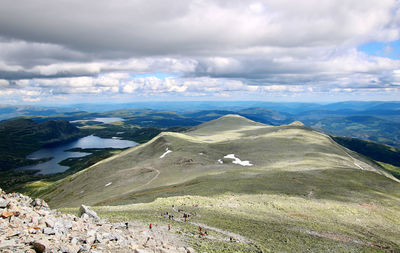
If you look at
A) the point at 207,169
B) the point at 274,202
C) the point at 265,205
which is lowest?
the point at 207,169

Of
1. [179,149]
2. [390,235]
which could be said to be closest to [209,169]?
[179,149]

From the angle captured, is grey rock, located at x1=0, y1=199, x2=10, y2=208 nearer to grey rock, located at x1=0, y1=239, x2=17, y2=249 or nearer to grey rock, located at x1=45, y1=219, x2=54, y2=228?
grey rock, located at x1=45, y1=219, x2=54, y2=228

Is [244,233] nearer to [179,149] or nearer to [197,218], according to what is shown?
[197,218]

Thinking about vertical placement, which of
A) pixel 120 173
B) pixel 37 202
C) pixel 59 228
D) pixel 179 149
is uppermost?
pixel 59 228

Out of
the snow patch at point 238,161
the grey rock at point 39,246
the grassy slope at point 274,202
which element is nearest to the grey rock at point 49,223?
the grey rock at point 39,246

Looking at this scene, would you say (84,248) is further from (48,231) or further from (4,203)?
(4,203)

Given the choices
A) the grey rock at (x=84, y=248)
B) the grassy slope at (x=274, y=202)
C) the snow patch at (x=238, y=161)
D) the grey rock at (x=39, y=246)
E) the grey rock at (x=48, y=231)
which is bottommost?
the snow patch at (x=238, y=161)

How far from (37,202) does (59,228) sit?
12.2m

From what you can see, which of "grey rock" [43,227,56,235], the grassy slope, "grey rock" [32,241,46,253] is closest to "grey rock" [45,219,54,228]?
"grey rock" [43,227,56,235]

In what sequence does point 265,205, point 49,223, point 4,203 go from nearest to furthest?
1. point 49,223
2. point 4,203
3. point 265,205

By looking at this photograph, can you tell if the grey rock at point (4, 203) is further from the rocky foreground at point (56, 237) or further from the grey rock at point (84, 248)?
the grey rock at point (84, 248)

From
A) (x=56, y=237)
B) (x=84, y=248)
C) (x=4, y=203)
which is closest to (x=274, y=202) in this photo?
(x=84, y=248)

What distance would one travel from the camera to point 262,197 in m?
44.8

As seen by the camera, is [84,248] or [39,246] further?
[84,248]
